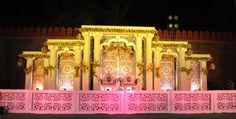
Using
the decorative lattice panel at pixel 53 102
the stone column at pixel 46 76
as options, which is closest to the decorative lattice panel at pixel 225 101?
the decorative lattice panel at pixel 53 102

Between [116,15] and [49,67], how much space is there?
7319 millimetres

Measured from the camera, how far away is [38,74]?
44.5ft

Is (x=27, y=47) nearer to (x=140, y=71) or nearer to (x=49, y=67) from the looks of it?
(x=49, y=67)

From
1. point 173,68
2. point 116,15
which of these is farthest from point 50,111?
point 116,15

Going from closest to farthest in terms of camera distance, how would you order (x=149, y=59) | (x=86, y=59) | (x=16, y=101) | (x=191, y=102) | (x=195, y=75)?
(x=16, y=101) < (x=191, y=102) < (x=86, y=59) < (x=149, y=59) < (x=195, y=75)

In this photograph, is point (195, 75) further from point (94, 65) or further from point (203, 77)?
point (94, 65)

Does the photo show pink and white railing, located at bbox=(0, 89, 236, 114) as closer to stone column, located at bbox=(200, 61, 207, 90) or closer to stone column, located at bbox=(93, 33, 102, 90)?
Answer: stone column, located at bbox=(93, 33, 102, 90)

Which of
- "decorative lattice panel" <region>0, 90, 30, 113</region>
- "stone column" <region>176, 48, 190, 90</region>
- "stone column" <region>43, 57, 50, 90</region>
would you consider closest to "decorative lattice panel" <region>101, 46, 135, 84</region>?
"stone column" <region>176, 48, 190, 90</region>

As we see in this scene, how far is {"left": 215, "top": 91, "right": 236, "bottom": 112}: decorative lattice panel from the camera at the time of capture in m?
9.48

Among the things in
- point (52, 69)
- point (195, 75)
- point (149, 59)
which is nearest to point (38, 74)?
point (52, 69)

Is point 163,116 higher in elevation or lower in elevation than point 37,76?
lower

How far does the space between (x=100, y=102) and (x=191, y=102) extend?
236 cm

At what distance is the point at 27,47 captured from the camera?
49.3 ft

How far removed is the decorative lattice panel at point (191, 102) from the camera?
932 centimetres
